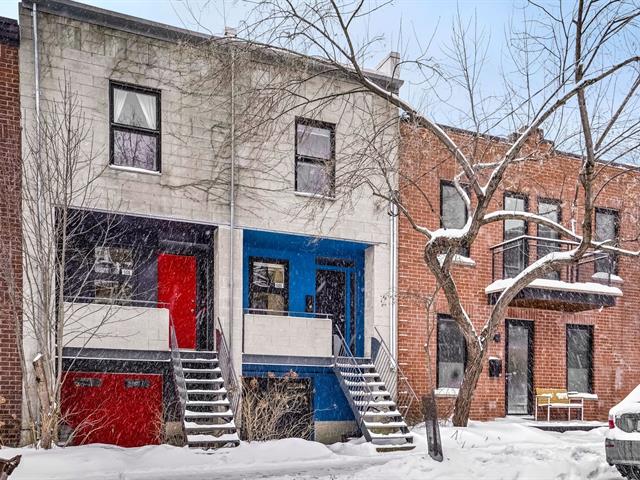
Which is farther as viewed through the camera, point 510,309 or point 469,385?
point 510,309

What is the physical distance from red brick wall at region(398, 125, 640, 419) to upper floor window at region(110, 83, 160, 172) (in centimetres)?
558

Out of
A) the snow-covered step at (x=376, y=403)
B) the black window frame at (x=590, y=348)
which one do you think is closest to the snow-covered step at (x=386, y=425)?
the snow-covered step at (x=376, y=403)

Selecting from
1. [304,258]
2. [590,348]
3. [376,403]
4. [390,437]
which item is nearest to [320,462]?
[390,437]

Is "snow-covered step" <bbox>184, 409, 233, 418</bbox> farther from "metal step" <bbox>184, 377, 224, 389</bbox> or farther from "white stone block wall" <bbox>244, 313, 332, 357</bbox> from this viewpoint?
"white stone block wall" <bbox>244, 313, 332, 357</bbox>

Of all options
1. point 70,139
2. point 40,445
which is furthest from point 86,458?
point 70,139

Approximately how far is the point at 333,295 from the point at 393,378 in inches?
104

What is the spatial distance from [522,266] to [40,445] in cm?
1214

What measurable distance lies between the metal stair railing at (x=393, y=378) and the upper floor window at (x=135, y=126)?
21.0 ft

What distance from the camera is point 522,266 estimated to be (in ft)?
59.0

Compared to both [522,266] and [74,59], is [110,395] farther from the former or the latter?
[522,266]

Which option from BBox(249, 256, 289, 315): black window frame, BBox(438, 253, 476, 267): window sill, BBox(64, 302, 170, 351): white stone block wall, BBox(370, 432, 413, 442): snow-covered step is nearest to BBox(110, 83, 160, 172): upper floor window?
BBox(64, 302, 170, 351): white stone block wall

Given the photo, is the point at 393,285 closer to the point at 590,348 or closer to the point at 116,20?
the point at 590,348

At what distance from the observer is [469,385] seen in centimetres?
1380

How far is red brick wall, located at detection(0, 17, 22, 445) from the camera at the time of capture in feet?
40.2
